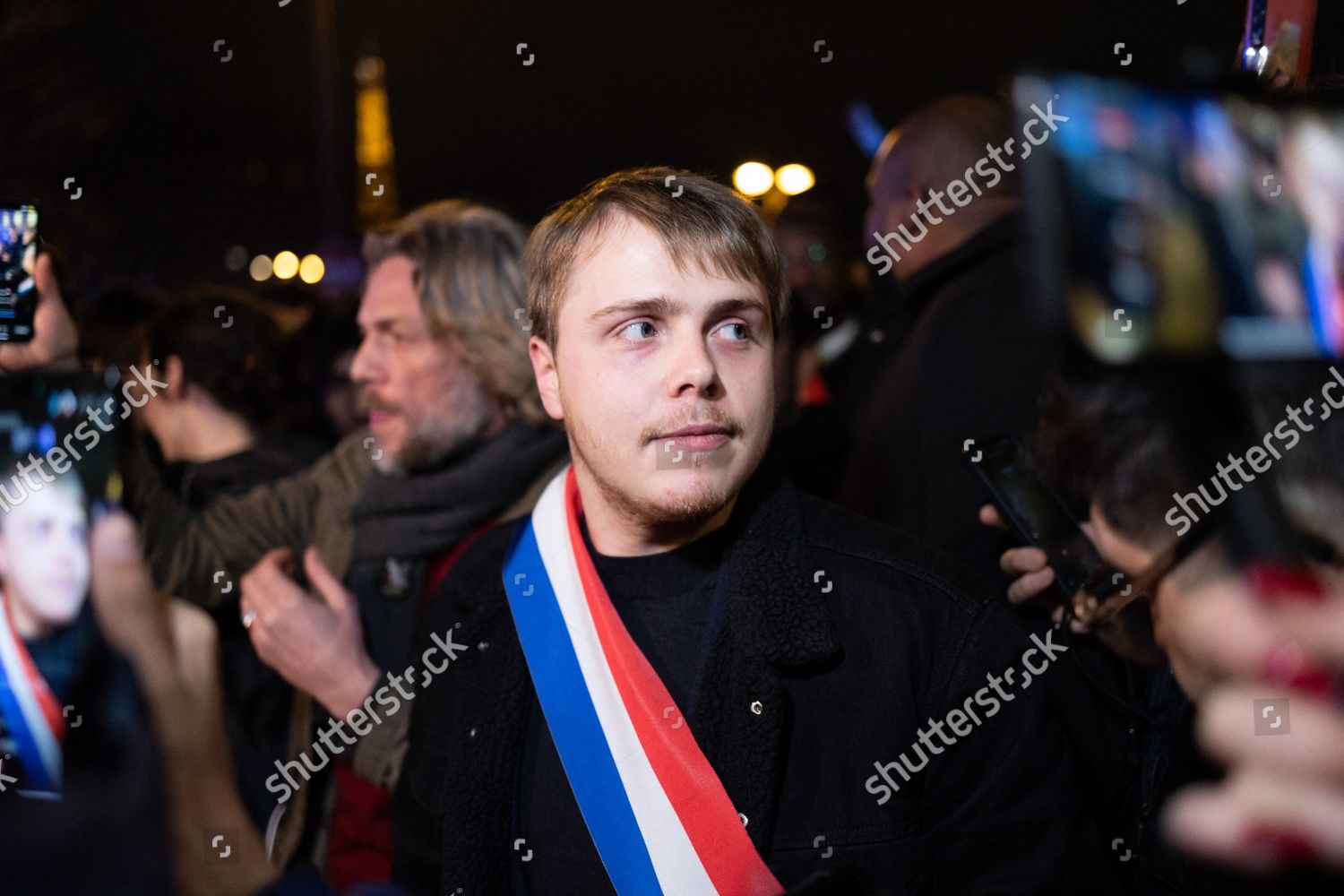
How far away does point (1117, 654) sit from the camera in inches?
91.6

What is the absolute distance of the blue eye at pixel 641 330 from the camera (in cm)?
214

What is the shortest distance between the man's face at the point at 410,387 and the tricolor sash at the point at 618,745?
1.04 meters

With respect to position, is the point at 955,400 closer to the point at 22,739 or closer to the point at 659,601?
the point at 659,601

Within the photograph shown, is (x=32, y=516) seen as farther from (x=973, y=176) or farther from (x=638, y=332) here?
(x=973, y=176)

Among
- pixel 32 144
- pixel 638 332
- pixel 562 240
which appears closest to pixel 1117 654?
pixel 638 332

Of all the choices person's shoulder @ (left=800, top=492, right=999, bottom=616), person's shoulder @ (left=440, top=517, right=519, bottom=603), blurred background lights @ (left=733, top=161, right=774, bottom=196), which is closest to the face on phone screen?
person's shoulder @ (left=440, top=517, right=519, bottom=603)

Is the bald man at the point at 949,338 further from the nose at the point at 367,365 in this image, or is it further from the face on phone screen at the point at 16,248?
the face on phone screen at the point at 16,248

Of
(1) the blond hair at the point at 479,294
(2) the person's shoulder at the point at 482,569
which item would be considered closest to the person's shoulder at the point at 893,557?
(2) the person's shoulder at the point at 482,569

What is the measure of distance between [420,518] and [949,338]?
1612 millimetres

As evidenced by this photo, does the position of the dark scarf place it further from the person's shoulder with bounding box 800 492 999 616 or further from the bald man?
the person's shoulder with bounding box 800 492 999 616

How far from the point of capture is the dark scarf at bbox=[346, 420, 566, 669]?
318 centimetres

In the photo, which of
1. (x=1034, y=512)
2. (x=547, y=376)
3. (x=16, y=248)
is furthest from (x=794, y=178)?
(x=16, y=248)

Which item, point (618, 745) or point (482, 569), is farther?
point (482, 569)

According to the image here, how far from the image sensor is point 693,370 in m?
2.06
